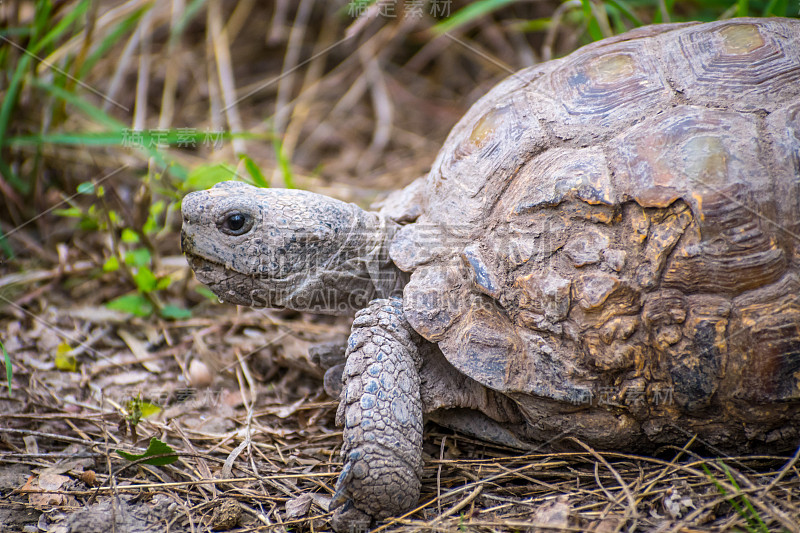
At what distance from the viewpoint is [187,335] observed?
3840 millimetres

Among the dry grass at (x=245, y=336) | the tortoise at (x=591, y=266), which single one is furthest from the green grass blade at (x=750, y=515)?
the tortoise at (x=591, y=266)

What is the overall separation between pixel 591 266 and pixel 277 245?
139 centimetres

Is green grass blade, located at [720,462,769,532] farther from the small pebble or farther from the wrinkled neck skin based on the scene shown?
the small pebble

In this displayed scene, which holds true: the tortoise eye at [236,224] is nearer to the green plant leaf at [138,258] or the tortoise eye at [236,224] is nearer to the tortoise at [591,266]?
the tortoise at [591,266]

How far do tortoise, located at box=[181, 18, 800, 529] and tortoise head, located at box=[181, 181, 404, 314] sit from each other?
0.01m

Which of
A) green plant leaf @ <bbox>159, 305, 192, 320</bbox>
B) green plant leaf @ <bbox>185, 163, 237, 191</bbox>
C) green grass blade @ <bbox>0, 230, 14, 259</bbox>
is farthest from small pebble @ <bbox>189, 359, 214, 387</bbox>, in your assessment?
green grass blade @ <bbox>0, 230, 14, 259</bbox>

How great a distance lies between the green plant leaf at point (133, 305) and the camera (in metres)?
3.69

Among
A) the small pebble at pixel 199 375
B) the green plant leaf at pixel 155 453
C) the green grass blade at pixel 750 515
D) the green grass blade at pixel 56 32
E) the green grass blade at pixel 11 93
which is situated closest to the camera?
the green grass blade at pixel 750 515

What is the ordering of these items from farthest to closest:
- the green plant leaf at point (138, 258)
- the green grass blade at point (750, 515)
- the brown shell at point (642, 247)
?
the green plant leaf at point (138, 258), the brown shell at point (642, 247), the green grass blade at point (750, 515)

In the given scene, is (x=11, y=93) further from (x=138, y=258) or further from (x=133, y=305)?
(x=133, y=305)

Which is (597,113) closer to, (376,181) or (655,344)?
(655,344)

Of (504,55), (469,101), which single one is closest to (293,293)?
(469,101)

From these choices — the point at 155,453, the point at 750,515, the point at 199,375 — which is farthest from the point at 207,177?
the point at 750,515

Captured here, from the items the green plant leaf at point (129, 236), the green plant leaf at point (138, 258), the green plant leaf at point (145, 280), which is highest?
the green plant leaf at point (129, 236)
